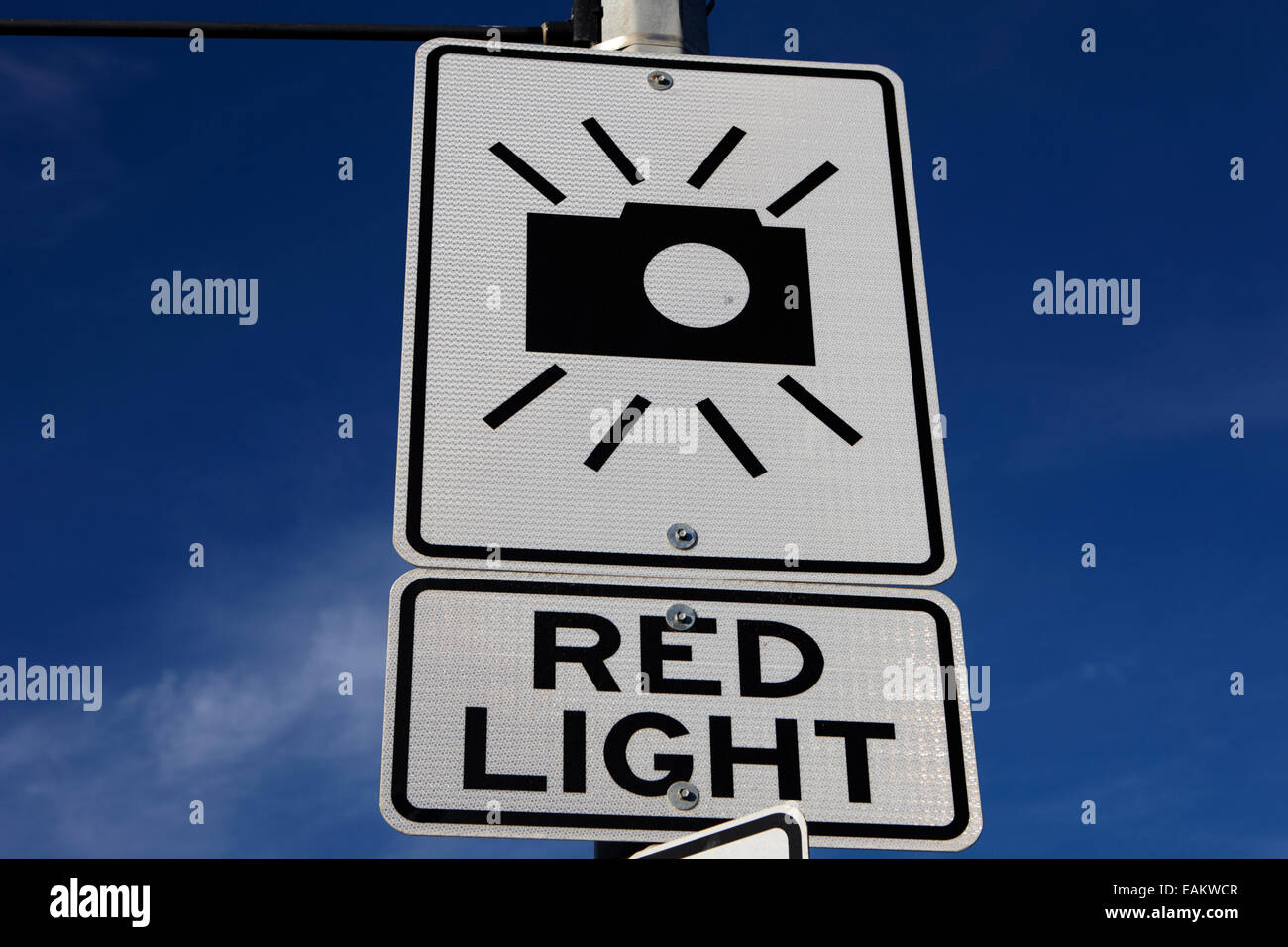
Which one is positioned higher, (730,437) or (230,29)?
(230,29)

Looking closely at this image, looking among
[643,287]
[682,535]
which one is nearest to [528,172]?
[643,287]

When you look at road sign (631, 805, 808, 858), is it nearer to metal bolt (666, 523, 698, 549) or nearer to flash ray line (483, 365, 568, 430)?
metal bolt (666, 523, 698, 549)

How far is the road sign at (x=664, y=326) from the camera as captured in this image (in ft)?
5.95

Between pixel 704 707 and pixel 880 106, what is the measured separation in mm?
1159

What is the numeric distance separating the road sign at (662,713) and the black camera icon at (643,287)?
A: 388 millimetres

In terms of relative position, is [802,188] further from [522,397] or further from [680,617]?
[680,617]

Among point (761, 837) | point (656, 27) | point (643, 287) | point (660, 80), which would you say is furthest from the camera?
point (656, 27)

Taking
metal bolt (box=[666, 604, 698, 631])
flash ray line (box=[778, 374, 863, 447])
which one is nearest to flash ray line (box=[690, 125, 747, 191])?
flash ray line (box=[778, 374, 863, 447])

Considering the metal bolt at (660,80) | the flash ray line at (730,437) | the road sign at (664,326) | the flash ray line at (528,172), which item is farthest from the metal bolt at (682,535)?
the metal bolt at (660,80)

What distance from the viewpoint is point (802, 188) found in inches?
85.0

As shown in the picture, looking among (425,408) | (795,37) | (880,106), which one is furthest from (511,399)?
(795,37)

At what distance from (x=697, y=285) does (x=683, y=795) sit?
2.56 feet

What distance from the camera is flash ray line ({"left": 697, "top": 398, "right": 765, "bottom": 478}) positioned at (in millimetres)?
1865
